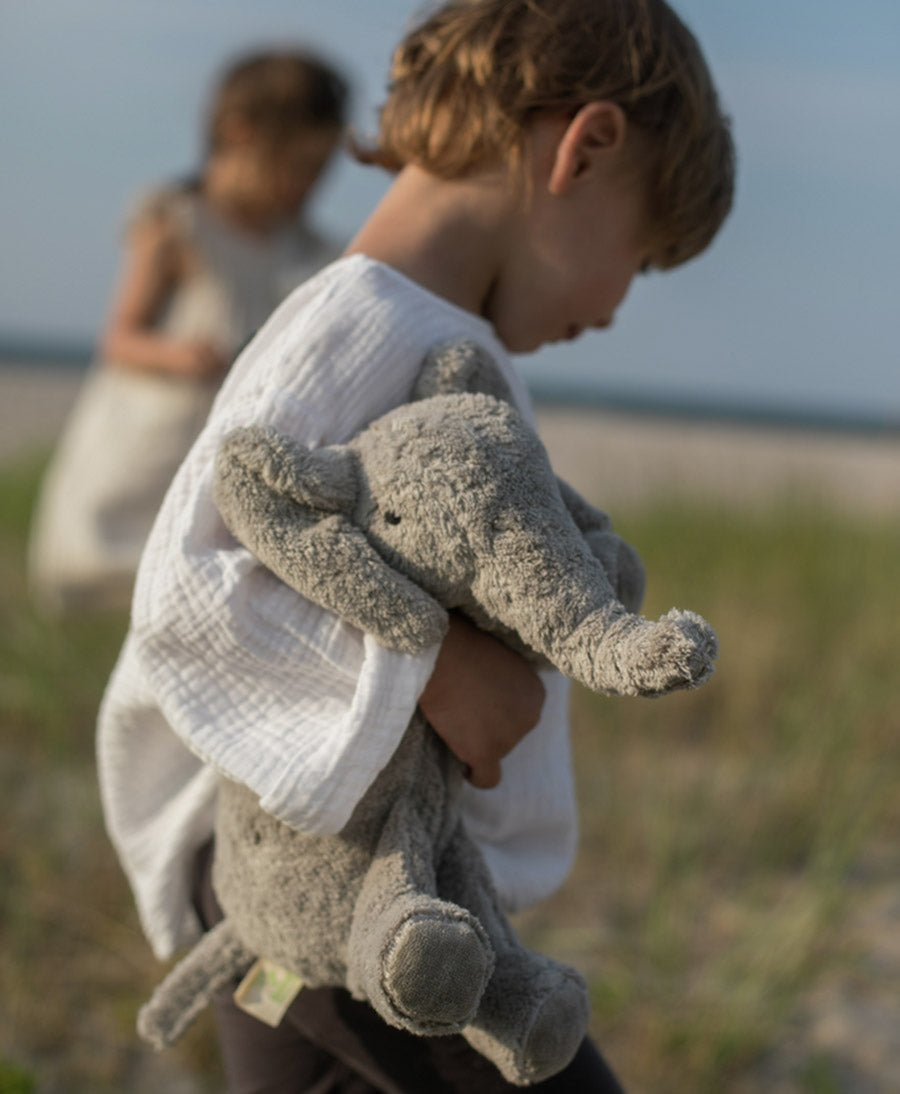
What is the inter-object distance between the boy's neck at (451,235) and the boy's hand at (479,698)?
1.34 ft

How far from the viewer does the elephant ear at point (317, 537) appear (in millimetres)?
1150

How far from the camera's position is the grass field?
94.0 inches

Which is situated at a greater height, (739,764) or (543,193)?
(543,193)

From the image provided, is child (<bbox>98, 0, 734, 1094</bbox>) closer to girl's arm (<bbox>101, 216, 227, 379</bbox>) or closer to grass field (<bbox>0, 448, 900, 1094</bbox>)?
grass field (<bbox>0, 448, 900, 1094</bbox>)

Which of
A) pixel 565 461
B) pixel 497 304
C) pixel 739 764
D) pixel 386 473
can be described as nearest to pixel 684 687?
pixel 386 473

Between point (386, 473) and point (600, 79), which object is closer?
point (386, 473)

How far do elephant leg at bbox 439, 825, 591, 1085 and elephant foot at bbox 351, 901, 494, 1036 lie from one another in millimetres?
113

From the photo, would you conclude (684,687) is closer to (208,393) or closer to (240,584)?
(240,584)

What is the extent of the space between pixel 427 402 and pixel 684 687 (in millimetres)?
375

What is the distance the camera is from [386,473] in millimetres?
1167

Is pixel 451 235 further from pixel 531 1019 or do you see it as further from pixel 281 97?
pixel 281 97

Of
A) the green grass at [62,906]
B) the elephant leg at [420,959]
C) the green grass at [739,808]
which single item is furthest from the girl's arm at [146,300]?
the elephant leg at [420,959]

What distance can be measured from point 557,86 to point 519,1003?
94 cm

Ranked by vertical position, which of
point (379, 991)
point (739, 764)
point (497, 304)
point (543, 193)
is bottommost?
point (739, 764)
